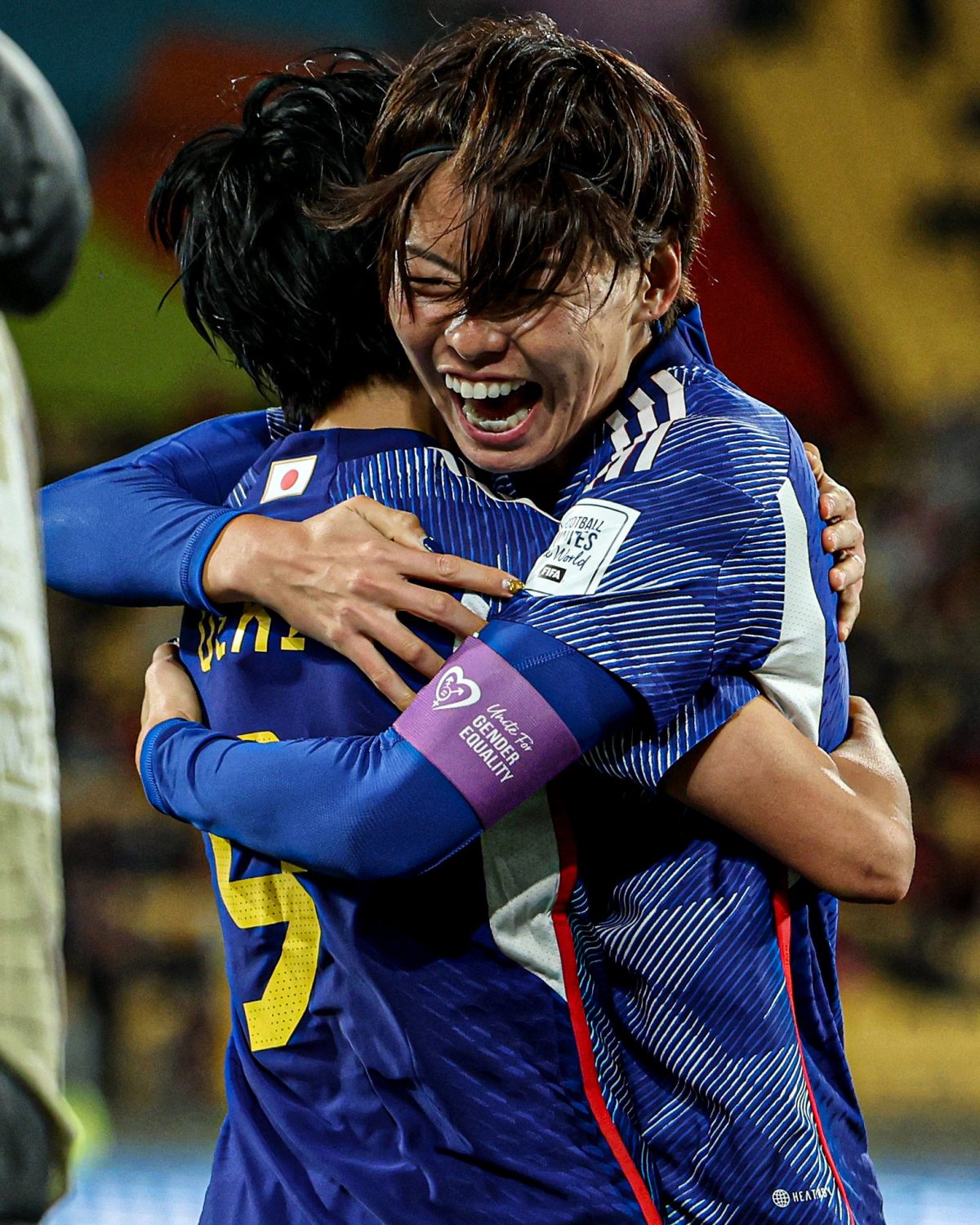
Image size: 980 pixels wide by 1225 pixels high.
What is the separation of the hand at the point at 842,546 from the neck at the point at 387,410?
0.42m

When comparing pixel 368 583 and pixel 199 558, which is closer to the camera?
pixel 368 583

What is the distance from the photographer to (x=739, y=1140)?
1.51 metres

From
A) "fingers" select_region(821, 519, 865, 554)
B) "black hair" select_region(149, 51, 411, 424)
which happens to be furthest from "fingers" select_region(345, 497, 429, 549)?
"fingers" select_region(821, 519, 865, 554)

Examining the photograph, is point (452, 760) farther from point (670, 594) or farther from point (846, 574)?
point (846, 574)

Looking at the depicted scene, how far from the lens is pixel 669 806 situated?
1.57m

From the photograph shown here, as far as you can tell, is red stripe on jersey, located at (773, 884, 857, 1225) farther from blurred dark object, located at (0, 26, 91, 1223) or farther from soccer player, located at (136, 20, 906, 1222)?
blurred dark object, located at (0, 26, 91, 1223)

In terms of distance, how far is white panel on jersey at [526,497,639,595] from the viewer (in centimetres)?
142

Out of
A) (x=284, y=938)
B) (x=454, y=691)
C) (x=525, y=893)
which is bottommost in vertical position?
(x=284, y=938)

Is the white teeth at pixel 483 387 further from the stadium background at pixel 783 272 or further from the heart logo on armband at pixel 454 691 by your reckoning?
the stadium background at pixel 783 272

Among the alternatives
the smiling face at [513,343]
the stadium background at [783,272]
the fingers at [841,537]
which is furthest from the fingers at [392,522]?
the stadium background at [783,272]

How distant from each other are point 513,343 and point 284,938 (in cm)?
67

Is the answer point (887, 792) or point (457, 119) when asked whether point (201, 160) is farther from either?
point (887, 792)

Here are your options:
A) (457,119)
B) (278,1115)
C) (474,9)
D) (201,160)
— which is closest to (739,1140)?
(278,1115)

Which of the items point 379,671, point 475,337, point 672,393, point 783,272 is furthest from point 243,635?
point 783,272
